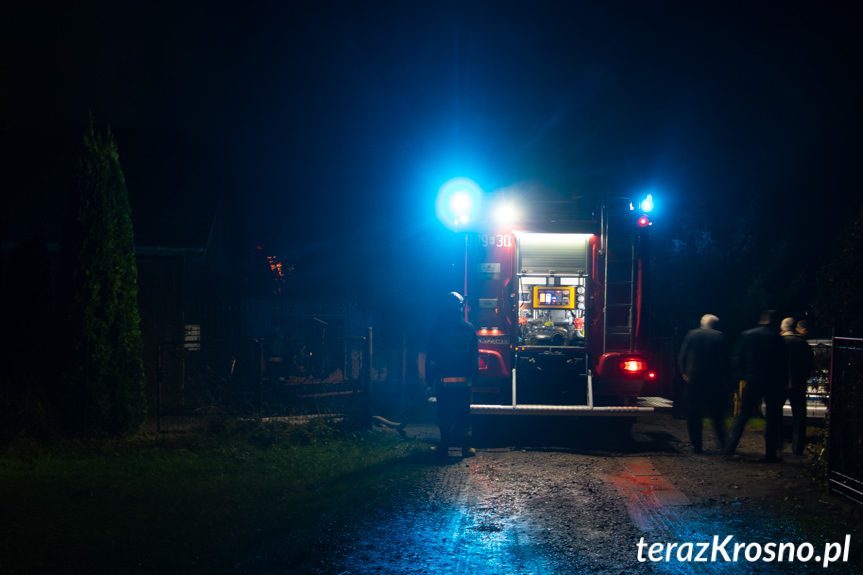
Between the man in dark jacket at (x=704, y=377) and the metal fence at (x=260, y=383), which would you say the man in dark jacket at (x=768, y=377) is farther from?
the metal fence at (x=260, y=383)

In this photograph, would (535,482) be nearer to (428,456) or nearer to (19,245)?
(428,456)

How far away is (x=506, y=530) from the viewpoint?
5.45 m

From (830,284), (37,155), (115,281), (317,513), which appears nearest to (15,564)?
(317,513)

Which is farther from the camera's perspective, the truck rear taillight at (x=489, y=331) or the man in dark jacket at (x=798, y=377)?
the truck rear taillight at (x=489, y=331)

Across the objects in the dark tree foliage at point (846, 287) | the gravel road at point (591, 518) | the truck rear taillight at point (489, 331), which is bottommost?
the gravel road at point (591, 518)

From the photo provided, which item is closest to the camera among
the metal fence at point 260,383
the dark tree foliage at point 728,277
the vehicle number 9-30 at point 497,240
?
the vehicle number 9-30 at point 497,240

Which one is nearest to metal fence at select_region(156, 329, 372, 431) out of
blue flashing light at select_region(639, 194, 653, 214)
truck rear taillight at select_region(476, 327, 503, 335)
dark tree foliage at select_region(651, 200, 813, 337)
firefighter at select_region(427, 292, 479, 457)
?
firefighter at select_region(427, 292, 479, 457)

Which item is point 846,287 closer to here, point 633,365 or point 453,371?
point 633,365

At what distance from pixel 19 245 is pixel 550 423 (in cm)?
984

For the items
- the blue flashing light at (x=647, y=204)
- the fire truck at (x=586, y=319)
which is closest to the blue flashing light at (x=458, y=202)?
the fire truck at (x=586, y=319)

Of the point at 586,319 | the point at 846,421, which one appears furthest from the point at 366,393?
the point at 846,421

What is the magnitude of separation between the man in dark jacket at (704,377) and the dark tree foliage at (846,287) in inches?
76.5

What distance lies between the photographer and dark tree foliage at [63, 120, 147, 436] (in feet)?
31.9

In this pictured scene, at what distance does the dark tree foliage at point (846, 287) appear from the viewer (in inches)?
255
